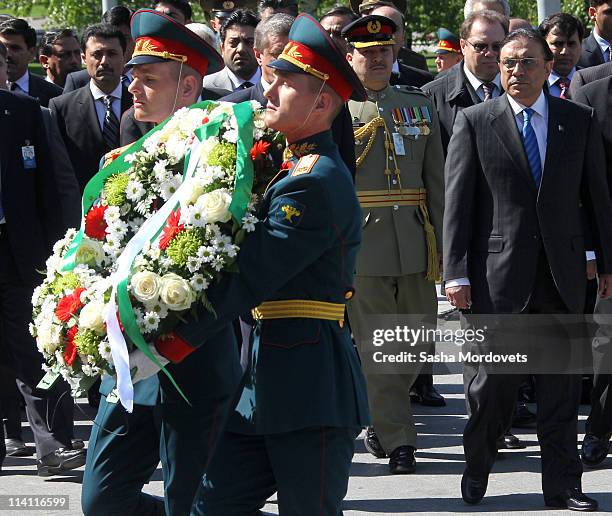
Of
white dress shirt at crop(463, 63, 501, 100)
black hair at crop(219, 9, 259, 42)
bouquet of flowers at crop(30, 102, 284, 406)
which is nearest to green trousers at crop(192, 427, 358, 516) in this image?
bouquet of flowers at crop(30, 102, 284, 406)

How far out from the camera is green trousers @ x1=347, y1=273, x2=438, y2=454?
7285 mm

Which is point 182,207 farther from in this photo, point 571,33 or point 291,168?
point 571,33

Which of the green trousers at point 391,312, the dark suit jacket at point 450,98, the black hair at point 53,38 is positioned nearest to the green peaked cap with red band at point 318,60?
the green trousers at point 391,312

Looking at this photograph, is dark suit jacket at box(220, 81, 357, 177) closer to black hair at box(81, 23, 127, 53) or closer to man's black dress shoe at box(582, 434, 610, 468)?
man's black dress shoe at box(582, 434, 610, 468)

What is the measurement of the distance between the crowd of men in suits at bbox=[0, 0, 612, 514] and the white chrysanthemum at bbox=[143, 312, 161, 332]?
49cm

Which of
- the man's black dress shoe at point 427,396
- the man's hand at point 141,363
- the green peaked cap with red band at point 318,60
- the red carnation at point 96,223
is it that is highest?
the green peaked cap with red band at point 318,60

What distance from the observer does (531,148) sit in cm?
662

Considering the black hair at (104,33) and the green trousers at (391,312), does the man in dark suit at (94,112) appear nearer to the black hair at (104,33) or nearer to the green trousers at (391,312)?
the black hair at (104,33)

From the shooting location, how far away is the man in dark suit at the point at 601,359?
23.7ft

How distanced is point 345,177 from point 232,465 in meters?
1.00

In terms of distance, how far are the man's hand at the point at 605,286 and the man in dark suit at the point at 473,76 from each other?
2056 mm

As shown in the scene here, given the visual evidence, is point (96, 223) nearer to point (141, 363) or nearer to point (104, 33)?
point (141, 363)

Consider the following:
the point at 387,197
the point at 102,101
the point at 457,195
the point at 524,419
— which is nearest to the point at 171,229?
the point at 457,195

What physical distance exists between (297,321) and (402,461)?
2.96 meters
